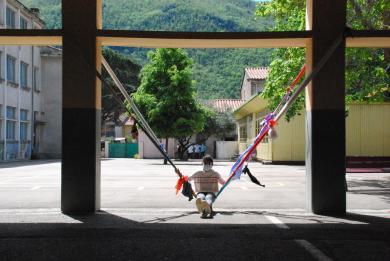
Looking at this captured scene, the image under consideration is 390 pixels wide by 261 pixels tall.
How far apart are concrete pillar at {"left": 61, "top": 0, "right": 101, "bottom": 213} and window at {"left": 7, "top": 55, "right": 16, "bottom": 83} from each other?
1201 inches

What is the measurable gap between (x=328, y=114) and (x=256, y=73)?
48894 millimetres

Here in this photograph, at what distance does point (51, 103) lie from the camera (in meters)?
47.2

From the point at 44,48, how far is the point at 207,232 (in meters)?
41.5

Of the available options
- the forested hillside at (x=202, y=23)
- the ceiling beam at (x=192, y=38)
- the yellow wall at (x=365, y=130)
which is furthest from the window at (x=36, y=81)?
the ceiling beam at (x=192, y=38)

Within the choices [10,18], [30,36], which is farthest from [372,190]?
[10,18]

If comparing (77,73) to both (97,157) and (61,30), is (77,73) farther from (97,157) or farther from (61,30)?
(97,157)

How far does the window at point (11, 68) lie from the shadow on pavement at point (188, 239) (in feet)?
104

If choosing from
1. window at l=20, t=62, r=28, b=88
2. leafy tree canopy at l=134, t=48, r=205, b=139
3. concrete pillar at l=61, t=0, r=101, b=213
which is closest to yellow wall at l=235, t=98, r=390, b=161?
leafy tree canopy at l=134, t=48, r=205, b=139

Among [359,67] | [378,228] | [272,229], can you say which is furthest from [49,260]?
[359,67]

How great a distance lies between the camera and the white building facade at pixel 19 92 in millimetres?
37175

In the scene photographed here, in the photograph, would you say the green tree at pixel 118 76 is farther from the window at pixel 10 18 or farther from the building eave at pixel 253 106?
the window at pixel 10 18

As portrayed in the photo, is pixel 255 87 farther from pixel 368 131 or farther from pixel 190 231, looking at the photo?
pixel 190 231

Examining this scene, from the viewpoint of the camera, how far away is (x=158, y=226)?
875cm

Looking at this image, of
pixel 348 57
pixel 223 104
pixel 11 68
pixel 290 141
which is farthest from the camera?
pixel 223 104
